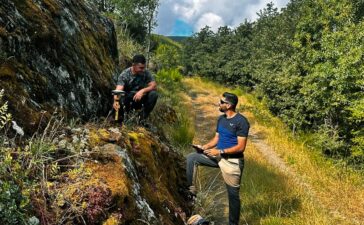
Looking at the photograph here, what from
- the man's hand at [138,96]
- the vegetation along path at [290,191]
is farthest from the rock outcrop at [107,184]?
the vegetation along path at [290,191]

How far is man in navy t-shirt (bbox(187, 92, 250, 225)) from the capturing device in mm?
5574

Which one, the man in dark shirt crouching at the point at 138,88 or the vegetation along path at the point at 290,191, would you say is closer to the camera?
the man in dark shirt crouching at the point at 138,88

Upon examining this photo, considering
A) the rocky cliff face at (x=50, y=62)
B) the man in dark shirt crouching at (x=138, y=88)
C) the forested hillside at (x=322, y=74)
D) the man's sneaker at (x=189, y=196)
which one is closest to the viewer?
the rocky cliff face at (x=50, y=62)

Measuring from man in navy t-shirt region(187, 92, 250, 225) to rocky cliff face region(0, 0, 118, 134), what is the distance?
5.64 ft

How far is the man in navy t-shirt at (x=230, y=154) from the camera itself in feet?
18.3

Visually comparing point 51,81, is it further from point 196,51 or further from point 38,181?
point 196,51

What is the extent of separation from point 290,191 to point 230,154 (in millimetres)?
2605

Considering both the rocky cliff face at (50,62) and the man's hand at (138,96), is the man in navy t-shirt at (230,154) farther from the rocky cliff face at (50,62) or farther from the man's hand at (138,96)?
the rocky cliff face at (50,62)

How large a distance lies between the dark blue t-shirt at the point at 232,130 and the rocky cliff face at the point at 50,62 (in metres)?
1.85

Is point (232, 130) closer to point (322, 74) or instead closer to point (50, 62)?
point (50, 62)

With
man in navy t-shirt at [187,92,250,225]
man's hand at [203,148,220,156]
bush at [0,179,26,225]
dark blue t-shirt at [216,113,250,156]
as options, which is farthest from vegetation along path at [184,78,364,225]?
bush at [0,179,26,225]

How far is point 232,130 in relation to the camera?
5719 mm

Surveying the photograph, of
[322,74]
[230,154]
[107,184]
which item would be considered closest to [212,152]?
[230,154]

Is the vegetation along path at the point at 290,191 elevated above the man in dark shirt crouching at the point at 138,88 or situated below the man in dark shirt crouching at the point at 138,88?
below
